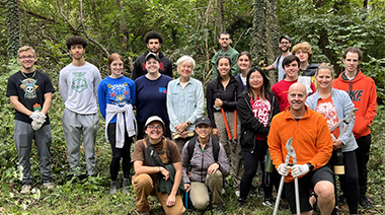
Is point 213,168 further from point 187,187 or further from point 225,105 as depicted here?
point 225,105

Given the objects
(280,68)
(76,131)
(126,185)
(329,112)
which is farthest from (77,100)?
(329,112)

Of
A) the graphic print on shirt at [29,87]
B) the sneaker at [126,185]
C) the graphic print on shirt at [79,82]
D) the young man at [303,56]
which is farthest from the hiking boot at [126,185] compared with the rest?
the young man at [303,56]

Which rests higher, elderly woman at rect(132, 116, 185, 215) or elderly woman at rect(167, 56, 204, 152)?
elderly woman at rect(167, 56, 204, 152)

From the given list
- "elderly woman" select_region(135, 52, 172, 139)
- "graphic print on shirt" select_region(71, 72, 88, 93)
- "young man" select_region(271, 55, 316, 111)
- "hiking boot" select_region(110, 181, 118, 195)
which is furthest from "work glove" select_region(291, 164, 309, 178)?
"graphic print on shirt" select_region(71, 72, 88, 93)

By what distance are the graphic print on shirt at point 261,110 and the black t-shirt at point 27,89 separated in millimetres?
3168

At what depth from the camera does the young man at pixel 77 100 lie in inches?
194

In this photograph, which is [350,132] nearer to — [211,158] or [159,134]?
[211,158]

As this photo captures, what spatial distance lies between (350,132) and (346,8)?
7.26 meters

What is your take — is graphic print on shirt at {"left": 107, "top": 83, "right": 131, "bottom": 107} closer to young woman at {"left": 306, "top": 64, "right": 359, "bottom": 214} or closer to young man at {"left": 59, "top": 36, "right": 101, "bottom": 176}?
young man at {"left": 59, "top": 36, "right": 101, "bottom": 176}

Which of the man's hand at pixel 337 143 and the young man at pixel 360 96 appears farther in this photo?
the young man at pixel 360 96

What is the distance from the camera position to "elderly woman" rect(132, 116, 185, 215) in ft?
13.6

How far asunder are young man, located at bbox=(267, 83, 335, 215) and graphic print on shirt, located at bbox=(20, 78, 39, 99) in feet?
11.7

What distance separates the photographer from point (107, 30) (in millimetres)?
11195

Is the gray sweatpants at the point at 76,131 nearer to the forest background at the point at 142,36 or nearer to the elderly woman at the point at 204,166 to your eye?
the forest background at the point at 142,36
